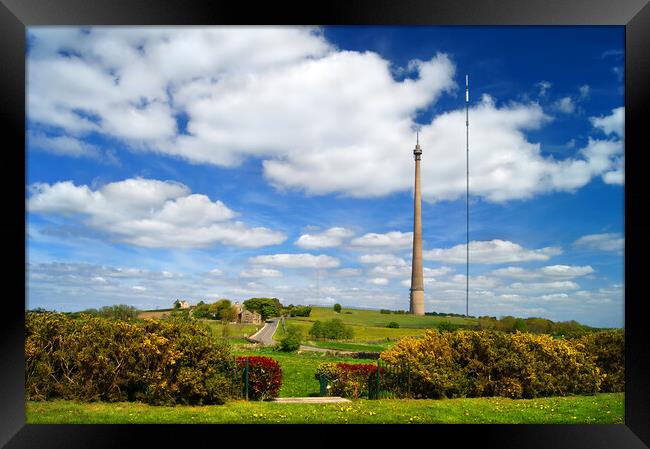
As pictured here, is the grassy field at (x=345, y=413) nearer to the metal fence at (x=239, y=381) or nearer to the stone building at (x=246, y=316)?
the metal fence at (x=239, y=381)

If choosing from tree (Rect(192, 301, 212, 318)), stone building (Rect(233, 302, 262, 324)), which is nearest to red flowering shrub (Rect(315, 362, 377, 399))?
stone building (Rect(233, 302, 262, 324))

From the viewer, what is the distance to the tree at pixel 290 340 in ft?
24.1

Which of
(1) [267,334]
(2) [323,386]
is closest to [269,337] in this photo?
(1) [267,334]

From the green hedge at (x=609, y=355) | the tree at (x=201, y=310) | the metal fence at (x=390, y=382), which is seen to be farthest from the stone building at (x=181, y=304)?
the green hedge at (x=609, y=355)

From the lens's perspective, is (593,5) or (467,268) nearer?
(593,5)

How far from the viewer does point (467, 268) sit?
6879mm

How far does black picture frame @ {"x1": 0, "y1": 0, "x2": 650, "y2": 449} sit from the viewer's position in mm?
3949

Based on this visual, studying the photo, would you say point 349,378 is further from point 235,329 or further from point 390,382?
point 235,329

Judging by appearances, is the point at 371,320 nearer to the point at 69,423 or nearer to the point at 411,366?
the point at 411,366

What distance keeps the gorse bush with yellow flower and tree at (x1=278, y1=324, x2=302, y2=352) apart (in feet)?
5.63

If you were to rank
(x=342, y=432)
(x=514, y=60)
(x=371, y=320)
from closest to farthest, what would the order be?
(x=342, y=432)
(x=514, y=60)
(x=371, y=320)

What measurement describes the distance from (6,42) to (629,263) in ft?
20.4

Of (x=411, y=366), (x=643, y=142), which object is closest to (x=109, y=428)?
(x=411, y=366)

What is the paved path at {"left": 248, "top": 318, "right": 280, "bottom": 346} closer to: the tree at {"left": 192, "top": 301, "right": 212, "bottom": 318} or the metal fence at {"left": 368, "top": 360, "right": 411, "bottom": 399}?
the tree at {"left": 192, "top": 301, "right": 212, "bottom": 318}
